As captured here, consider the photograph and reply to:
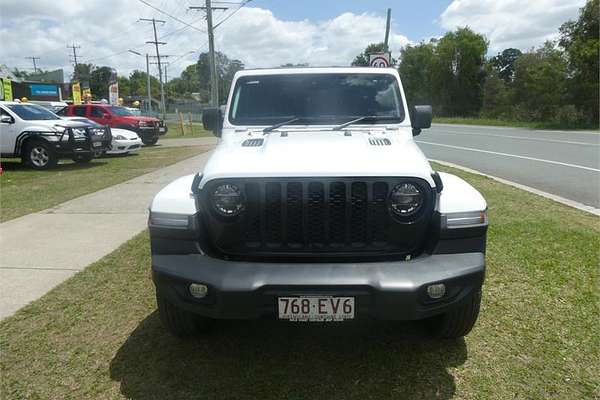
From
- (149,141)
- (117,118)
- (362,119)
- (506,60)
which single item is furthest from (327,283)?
(506,60)

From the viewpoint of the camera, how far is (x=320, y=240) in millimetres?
2828

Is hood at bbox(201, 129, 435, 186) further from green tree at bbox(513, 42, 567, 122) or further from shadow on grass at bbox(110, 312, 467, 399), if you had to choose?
green tree at bbox(513, 42, 567, 122)

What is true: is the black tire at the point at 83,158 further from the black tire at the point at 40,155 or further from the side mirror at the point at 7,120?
the side mirror at the point at 7,120

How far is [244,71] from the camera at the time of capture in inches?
A: 175

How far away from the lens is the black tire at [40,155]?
40.7ft

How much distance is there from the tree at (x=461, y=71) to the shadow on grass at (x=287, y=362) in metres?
73.7

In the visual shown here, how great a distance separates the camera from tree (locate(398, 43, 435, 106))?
80.8 m

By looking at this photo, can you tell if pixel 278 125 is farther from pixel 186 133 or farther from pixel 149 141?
pixel 186 133

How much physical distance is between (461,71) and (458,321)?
77.4m

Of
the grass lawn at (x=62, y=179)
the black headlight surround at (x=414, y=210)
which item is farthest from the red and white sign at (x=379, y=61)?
the black headlight surround at (x=414, y=210)

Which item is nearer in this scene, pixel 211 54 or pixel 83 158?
→ pixel 83 158

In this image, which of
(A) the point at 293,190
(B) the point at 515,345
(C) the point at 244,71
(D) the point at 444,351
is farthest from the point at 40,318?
(B) the point at 515,345

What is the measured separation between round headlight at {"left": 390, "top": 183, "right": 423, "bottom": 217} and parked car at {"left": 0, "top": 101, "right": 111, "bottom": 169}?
11.6 meters

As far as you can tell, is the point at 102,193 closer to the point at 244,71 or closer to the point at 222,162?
the point at 244,71
